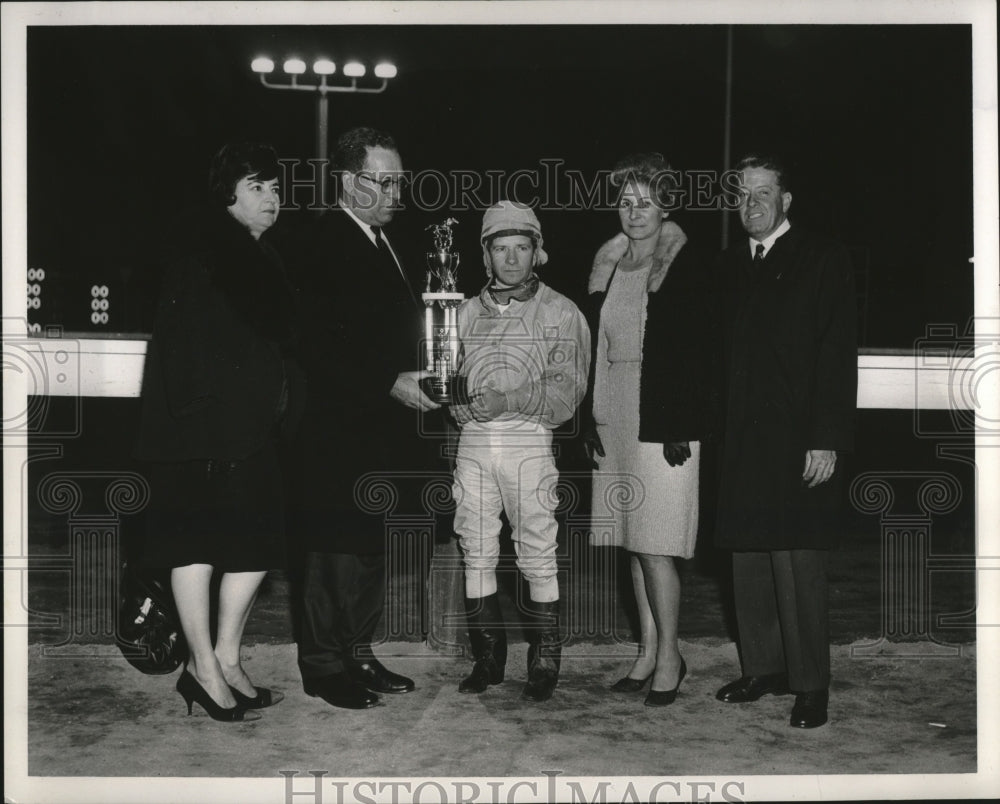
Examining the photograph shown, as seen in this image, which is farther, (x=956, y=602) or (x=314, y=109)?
(x=314, y=109)

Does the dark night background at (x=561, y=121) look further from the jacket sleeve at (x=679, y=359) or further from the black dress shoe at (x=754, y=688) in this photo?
the black dress shoe at (x=754, y=688)

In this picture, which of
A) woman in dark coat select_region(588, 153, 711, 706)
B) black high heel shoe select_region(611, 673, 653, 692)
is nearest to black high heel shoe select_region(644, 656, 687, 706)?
woman in dark coat select_region(588, 153, 711, 706)

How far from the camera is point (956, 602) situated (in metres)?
4.58

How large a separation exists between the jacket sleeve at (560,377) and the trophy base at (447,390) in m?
0.17

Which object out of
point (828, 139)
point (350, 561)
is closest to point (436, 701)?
point (350, 561)

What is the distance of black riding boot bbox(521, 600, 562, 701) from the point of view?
4.36m

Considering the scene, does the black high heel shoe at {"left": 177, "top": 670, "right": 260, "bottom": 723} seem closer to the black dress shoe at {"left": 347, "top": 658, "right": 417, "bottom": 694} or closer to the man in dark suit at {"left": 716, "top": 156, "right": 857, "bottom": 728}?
the black dress shoe at {"left": 347, "top": 658, "right": 417, "bottom": 694}

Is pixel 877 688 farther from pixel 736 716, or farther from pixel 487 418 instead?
pixel 487 418

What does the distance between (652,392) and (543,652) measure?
1.06m

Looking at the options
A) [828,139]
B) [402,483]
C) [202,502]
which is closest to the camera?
[202,502]

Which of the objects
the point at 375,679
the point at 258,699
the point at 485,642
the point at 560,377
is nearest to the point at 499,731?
the point at 485,642

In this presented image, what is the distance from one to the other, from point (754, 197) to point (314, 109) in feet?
7.88

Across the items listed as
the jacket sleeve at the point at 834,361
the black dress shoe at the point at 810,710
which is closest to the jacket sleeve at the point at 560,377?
the jacket sleeve at the point at 834,361

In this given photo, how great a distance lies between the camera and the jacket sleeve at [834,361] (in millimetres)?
4070
